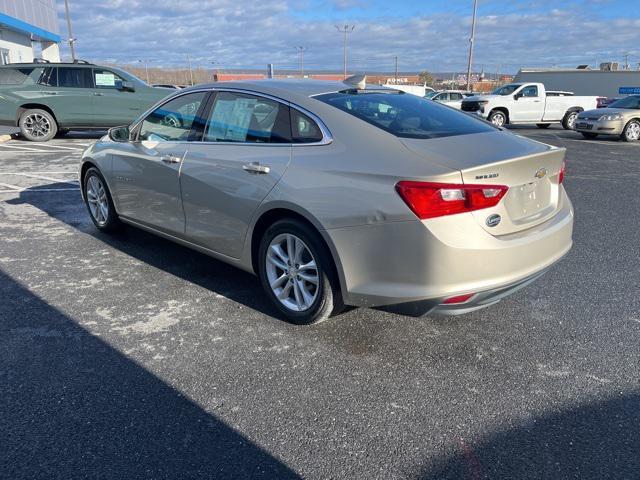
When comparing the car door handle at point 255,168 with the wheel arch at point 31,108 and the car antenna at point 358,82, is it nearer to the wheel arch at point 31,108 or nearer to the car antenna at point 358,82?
the car antenna at point 358,82

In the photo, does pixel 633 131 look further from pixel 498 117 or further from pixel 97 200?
pixel 97 200

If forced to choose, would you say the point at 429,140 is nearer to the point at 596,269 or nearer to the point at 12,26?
the point at 596,269

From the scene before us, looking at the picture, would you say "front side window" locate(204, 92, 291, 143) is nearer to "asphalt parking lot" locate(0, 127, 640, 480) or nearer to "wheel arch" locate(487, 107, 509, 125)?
"asphalt parking lot" locate(0, 127, 640, 480)

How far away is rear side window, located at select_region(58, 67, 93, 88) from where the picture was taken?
543 inches

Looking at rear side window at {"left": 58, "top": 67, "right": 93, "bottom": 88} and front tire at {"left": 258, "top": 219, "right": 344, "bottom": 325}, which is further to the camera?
rear side window at {"left": 58, "top": 67, "right": 93, "bottom": 88}

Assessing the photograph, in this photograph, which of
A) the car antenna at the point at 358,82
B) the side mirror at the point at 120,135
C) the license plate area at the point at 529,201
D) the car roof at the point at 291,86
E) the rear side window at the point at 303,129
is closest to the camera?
the license plate area at the point at 529,201

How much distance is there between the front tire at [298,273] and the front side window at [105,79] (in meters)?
12.2

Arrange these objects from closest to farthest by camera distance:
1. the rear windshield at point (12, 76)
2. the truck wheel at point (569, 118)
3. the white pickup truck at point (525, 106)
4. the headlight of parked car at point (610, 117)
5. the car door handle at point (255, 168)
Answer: the car door handle at point (255, 168)
the rear windshield at point (12, 76)
the headlight of parked car at point (610, 117)
the white pickup truck at point (525, 106)
the truck wheel at point (569, 118)

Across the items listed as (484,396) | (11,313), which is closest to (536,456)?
(484,396)

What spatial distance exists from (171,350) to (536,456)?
7.15ft

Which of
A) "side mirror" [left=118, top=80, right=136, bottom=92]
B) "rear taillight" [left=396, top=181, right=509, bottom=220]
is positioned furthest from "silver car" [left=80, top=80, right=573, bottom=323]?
"side mirror" [left=118, top=80, right=136, bottom=92]

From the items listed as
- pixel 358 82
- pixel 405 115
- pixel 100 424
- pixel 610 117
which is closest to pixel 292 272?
pixel 405 115

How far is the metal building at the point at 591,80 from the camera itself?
42.2 metres

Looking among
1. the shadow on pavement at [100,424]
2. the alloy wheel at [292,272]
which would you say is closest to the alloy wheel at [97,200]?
the shadow on pavement at [100,424]
